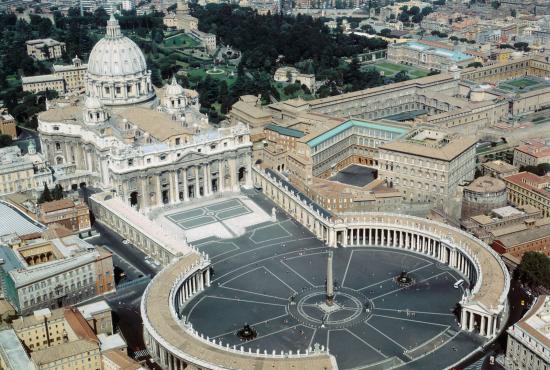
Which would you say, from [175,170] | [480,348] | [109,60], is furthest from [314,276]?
[109,60]

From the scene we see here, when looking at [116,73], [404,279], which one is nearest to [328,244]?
[404,279]

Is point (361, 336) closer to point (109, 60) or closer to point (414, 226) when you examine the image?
point (414, 226)

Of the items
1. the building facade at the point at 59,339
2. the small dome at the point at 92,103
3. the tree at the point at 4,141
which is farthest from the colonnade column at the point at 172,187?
the tree at the point at 4,141

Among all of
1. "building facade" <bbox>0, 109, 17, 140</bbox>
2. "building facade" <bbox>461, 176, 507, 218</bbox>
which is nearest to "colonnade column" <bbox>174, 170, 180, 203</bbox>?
"building facade" <bbox>461, 176, 507, 218</bbox>

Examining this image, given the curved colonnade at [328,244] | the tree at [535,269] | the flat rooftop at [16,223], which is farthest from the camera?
the flat rooftop at [16,223]

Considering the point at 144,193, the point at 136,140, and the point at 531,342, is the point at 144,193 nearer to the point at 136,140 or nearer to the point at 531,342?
the point at 136,140

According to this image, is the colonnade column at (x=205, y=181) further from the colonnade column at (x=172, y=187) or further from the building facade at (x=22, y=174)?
the building facade at (x=22, y=174)
